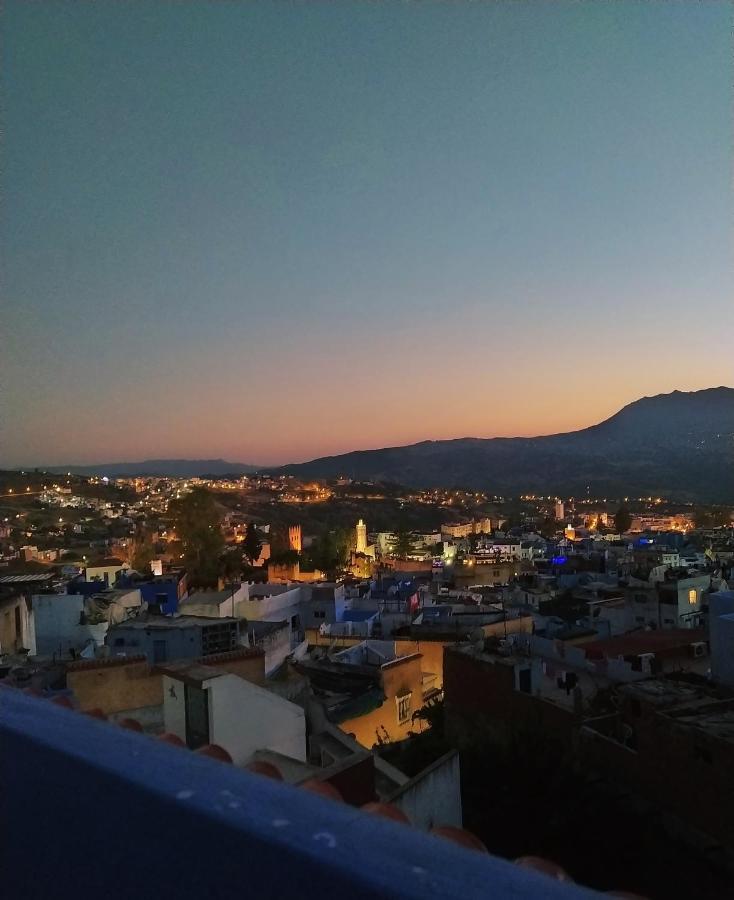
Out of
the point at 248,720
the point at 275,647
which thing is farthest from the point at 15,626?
the point at 248,720

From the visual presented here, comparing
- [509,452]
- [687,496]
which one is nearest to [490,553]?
[687,496]

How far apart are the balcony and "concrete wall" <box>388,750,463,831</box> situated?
3.47 meters

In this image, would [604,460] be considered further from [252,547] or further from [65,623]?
[65,623]

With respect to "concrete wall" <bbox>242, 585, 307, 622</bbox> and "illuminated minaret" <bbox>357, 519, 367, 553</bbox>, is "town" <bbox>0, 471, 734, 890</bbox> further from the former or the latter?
"illuminated minaret" <bbox>357, 519, 367, 553</bbox>

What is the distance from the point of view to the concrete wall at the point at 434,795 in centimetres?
422

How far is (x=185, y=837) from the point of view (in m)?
0.77

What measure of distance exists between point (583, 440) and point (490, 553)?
14926 cm

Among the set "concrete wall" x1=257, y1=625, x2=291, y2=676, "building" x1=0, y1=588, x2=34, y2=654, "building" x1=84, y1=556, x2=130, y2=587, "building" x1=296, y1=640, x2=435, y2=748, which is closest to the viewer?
"building" x1=296, y1=640, x2=435, y2=748

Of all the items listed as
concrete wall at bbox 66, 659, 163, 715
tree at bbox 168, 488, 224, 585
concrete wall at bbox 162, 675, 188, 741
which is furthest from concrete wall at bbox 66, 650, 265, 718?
tree at bbox 168, 488, 224, 585

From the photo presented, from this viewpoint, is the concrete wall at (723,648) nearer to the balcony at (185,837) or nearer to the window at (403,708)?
the window at (403,708)

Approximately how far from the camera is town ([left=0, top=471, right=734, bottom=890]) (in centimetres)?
528

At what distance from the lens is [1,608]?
34.1 ft

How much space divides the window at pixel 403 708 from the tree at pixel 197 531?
48.3 ft

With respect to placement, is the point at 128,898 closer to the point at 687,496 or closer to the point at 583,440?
the point at 687,496
